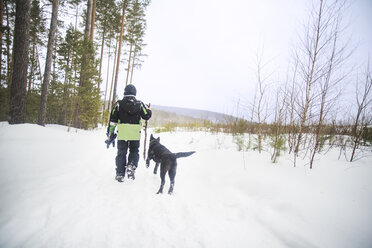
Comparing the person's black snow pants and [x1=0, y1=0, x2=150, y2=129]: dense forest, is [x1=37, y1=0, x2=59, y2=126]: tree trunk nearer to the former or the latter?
[x1=0, y1=0, x2=150, y2=129]: dense forest

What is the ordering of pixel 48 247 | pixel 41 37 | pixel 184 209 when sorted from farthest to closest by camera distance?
pixel 41 37, pixel 184 209, pixel 48 247

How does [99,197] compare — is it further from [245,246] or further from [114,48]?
[114,48]

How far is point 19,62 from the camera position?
473cm

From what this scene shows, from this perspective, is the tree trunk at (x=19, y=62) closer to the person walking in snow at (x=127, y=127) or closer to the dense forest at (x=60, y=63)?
the dense forest at (x=60, y=63)

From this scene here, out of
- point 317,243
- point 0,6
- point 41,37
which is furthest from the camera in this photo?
point 41,37

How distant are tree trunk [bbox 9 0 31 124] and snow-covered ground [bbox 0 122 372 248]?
2351mm

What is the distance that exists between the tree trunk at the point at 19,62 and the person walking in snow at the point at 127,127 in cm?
491

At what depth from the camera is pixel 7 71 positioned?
362 inches

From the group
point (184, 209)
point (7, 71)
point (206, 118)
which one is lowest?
point (184, 209)

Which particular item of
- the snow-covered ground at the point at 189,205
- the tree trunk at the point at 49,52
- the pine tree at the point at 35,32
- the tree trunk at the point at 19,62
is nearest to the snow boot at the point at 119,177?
the snow-covered ground at the point at 189,205

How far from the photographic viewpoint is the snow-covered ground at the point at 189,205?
1467mm

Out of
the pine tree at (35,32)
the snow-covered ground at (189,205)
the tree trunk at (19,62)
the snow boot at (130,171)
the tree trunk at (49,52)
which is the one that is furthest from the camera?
the pine tree at (35,32)

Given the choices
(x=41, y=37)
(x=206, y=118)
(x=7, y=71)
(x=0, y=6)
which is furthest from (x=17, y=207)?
(x=41, y=37)

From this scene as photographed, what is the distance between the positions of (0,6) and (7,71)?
4.12 metres
